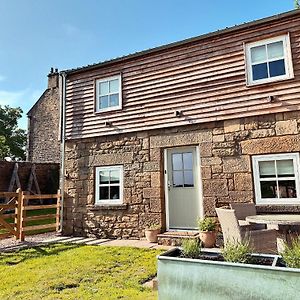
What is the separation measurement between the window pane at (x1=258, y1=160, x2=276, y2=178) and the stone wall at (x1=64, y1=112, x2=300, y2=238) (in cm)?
26

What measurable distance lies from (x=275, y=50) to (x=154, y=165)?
4050 mm

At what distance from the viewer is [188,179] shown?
24.2ft

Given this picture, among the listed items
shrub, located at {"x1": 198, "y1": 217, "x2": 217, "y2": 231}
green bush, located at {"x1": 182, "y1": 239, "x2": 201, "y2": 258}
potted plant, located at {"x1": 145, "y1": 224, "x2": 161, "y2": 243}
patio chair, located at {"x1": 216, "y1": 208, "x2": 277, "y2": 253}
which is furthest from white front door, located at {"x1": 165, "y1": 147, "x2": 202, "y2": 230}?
green bush, located at {"x1": 182, "y1": 239, "x2": 201, "y2": 258}

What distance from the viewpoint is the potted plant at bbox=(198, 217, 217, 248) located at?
6297 millimetres

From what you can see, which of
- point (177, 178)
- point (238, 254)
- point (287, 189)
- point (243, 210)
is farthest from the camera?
point (177, 178)

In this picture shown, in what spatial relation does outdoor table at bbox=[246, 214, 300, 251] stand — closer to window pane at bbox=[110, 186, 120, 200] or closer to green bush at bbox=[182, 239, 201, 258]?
green bush at bbox=[182, 239, 201, 258]

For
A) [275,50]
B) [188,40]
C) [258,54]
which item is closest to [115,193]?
[188,40]

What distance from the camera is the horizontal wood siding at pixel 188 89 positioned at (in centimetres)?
645

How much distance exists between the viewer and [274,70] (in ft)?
21.3

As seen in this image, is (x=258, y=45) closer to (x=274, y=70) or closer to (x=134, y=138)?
(x=274, y=70)

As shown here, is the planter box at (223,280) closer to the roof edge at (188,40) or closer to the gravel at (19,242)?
the gravel at (19,242)

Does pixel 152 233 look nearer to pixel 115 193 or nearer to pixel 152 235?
pixel 152 235

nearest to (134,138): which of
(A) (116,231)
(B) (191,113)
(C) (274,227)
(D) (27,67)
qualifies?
(B) (191,113)

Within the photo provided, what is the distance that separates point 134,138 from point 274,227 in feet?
14.3
